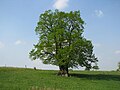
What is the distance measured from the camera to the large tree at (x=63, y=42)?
175ft

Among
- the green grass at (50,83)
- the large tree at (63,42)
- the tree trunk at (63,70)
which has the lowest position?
the green grass at (50,83)

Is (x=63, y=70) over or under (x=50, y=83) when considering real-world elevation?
over

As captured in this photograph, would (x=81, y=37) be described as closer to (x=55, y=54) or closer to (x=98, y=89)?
(x=55, y=54)

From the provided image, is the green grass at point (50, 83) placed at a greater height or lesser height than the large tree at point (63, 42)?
lesser

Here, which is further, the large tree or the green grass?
the large tree

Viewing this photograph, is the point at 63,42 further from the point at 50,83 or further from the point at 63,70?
the point at 50,83

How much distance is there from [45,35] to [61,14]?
5.71 meters

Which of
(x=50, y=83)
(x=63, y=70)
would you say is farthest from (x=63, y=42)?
(x=50, y=83)

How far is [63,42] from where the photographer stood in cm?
5638

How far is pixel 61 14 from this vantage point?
5819 cm

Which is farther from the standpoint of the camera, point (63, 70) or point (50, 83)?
point (63, 70)

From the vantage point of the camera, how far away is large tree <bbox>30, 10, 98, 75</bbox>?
5344 cm

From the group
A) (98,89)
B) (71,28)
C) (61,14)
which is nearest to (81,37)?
(71,28)

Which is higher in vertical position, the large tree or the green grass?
the large tree
